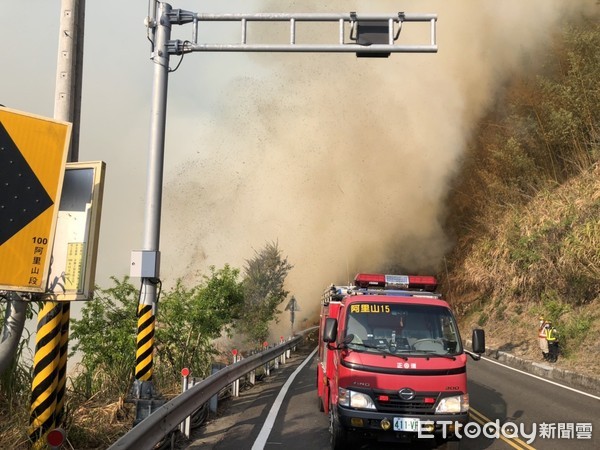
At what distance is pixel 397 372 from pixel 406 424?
0.52 meters

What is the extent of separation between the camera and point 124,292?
14.6m

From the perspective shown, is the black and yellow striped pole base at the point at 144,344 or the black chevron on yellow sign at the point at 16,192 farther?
the black and yellow striped pole base at the point at 144,344

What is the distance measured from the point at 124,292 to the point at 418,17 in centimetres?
991

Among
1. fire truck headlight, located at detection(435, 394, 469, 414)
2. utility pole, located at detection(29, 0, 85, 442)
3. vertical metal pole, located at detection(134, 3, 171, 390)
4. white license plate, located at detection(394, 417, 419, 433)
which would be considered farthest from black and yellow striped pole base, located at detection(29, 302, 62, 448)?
fire truck headlight, located at detection(435, 394, 469, 414)

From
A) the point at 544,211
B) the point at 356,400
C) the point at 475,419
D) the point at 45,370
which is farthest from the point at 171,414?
the point at 544,211

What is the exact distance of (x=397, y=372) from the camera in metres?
5.90

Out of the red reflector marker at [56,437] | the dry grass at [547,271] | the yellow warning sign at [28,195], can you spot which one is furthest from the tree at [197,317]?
the red reflector marker at [56,437]

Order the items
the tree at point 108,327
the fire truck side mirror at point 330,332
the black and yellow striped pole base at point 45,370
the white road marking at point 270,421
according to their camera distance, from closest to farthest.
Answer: the black and yellow striped pole base at point 45,370
the white road marking at point 270,421
the fire truck side mirror at point 330,332
the tree at point 108,327

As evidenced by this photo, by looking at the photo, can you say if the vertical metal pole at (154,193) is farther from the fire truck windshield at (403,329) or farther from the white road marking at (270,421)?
the fire truck windshield at (403,329)

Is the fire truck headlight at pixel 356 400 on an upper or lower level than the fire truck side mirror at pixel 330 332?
lower

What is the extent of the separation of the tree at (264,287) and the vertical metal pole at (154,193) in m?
25.0

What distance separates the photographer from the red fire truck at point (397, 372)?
5773 millimetres

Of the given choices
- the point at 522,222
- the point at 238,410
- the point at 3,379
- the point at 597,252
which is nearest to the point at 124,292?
the point at 238,410

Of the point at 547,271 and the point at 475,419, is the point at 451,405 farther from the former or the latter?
the point at 547,271
